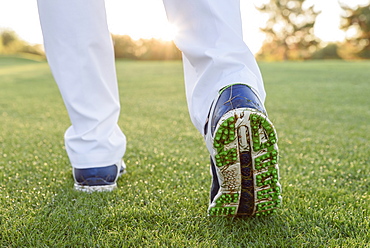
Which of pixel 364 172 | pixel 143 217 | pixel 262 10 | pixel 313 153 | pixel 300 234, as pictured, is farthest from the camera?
pixel 262 10

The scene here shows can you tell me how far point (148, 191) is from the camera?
117 cm

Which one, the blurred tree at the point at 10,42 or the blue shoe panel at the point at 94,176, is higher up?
the blue shoe panel at the point at 94,176

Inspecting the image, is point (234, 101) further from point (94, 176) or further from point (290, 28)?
point (290, 28)

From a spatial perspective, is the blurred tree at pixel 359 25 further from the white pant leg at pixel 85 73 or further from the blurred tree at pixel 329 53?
the white pant leg at pixel 85 73

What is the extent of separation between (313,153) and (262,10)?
2861cm

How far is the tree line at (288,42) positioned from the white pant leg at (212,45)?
21.8 metres

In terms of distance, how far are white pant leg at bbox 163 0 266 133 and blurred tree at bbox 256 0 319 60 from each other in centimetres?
2820

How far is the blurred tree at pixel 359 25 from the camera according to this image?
979 inches

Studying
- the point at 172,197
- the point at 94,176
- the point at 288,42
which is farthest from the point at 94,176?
the point at 288,42

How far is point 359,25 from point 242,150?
28.4 m

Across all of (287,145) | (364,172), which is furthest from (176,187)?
(287,145)

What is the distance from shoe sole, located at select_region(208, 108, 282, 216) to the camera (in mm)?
775

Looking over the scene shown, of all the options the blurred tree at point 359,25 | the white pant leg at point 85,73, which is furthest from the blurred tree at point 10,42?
the white pant leg at point 85,73

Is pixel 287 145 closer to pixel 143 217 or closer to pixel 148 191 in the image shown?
pixel 148 191
